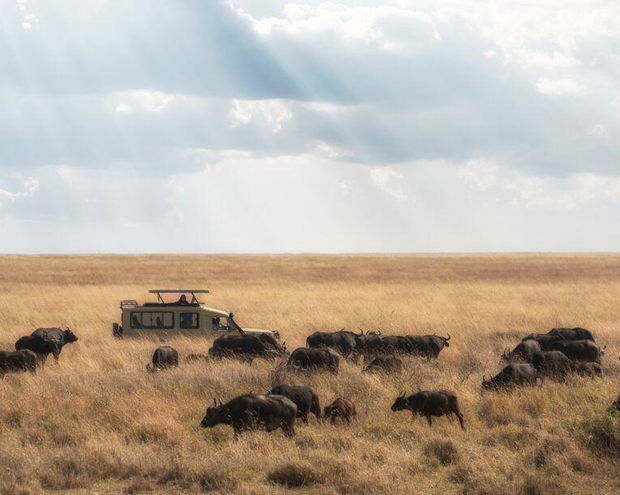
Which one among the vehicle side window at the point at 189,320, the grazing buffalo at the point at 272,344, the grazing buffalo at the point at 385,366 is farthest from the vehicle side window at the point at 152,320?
the grazing buffalo at the point at 385,366

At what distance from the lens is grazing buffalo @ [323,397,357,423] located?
41.1 ft

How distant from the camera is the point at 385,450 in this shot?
1099cm

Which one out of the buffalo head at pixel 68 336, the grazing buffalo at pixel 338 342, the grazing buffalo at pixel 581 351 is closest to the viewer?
the grazing buffalo at pixel 581 351

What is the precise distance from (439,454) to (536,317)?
66.9ft

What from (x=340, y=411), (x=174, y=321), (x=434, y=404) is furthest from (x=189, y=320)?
(x=434, y=404)

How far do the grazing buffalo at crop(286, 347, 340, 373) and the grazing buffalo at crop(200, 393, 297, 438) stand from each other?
14.7 feet

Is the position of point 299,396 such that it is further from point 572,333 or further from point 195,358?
point 572,333

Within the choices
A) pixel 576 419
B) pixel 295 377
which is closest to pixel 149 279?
pixel 295 377

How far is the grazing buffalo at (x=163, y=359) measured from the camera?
17.1 m

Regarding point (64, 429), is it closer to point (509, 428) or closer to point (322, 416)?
A: point (322, 416)

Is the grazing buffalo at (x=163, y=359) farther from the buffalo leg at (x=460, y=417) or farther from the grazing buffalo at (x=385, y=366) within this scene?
the buffalo leg at (x=460, y=417)

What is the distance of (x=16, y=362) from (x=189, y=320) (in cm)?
540

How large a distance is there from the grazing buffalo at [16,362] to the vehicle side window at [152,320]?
4439 mm

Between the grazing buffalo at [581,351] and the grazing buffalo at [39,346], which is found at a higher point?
the grazing buffalo at [581,351]
